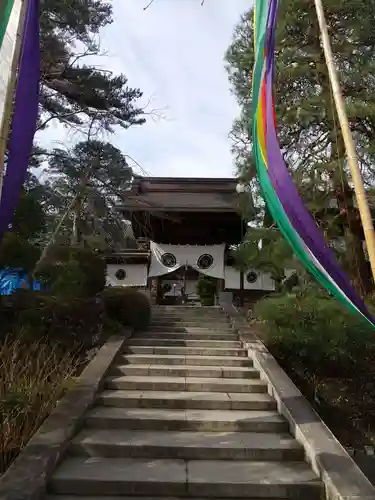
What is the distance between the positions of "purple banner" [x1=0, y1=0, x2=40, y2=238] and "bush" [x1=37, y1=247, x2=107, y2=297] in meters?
4.42

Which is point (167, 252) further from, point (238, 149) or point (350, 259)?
point (350, 259)

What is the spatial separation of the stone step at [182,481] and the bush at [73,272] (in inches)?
180

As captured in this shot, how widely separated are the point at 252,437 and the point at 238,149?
6.82m

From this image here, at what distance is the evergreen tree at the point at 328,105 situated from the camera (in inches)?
321

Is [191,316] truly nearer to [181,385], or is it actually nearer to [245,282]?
[245,282]

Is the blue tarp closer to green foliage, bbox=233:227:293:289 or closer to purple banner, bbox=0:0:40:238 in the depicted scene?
purple banner, bbox=0:0:40:238

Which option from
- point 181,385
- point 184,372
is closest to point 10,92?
point 181,385

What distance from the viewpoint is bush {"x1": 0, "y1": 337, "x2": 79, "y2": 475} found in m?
4.47

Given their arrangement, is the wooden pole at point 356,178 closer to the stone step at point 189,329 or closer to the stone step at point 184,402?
the stone step at point 184,402

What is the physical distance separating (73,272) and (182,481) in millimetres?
5403

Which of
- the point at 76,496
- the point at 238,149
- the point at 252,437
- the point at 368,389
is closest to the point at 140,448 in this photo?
the point at 76,496

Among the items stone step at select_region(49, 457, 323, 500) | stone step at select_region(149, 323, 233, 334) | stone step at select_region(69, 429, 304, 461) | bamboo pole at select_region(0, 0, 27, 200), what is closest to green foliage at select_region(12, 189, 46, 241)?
stone step at select_region(149, 323, 233, 334)

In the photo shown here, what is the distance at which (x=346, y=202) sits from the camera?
8.34 metres

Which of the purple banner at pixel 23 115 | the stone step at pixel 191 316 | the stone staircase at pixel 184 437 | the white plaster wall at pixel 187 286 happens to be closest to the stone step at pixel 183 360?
the stone staircase at pixel 184 437
